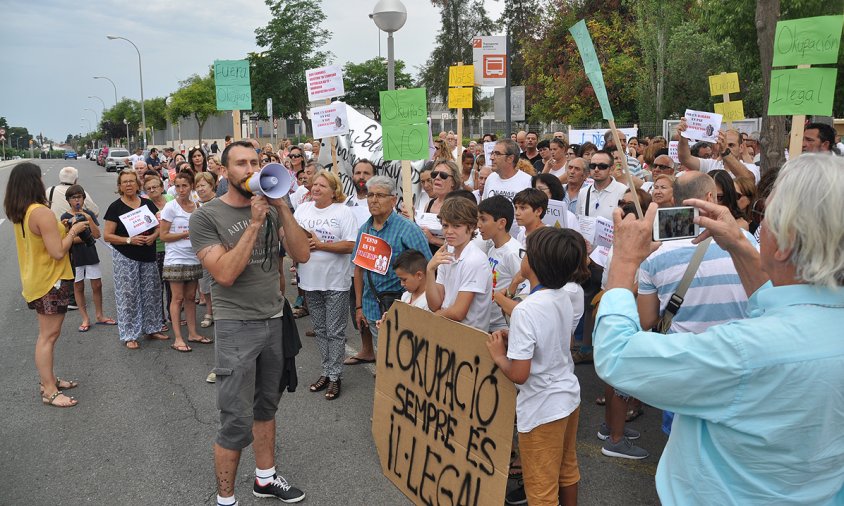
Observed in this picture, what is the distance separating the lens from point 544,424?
2939 millimetres

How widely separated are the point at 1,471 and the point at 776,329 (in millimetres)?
4662

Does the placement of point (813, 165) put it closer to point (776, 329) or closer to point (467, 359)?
point (776, 329)

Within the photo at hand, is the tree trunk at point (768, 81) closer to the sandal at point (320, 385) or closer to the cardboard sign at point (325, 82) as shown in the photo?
the cardboard sign at point (325, 82)

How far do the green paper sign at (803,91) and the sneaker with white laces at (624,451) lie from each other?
3.06 metres

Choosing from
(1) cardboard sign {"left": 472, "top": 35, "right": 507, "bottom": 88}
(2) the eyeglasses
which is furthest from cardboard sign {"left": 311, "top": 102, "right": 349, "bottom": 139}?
(2) the eyeglasses

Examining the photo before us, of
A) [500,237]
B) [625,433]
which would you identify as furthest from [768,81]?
[625,433]

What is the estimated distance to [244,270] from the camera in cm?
341

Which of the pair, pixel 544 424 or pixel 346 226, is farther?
pixel 346 226

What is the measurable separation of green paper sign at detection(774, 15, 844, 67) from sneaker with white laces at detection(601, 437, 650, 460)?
3.31 metres

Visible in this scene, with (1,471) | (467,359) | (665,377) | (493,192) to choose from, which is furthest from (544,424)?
(493,192)

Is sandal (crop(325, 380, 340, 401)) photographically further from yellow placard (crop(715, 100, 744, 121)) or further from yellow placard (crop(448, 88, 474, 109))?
yellow placard (crop(715, 100, 744, 121))

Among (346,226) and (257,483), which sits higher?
(346,226)

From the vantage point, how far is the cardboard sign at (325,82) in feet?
26.6

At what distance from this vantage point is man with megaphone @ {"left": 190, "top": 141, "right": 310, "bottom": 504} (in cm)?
322
